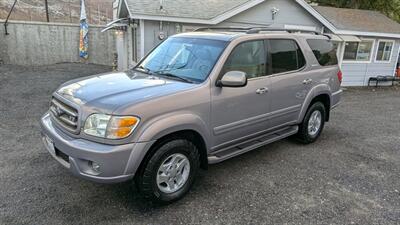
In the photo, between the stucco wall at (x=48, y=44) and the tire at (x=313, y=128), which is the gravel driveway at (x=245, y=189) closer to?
the tire at (x=313, y=128)

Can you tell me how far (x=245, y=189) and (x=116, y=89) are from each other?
2.02 metres

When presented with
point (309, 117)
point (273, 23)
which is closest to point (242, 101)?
point (309, 117)

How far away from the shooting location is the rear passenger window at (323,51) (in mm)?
5219

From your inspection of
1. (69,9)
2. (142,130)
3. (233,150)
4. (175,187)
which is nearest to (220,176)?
(233,150)

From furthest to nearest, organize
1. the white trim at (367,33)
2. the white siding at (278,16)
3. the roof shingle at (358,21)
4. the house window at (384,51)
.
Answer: the house window at (384,51) → the roof shingle at (358,21) → the white trim at (367,33) → the white siding at (278,16)

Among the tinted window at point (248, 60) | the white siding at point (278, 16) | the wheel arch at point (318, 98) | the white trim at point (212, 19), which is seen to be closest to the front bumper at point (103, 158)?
the tinted window at point (248, 60)

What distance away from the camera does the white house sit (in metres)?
10.5

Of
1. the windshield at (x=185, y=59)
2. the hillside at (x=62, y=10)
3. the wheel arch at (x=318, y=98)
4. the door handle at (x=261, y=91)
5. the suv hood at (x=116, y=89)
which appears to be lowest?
the wheel arch at (x=318, y=98)

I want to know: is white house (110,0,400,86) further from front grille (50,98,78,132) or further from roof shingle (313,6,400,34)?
front grille (50,98,78,132)

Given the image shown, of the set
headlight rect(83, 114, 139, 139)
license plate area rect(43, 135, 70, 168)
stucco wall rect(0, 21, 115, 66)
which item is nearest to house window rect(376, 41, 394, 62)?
stucco wall rect(0, 21, 115, 66)

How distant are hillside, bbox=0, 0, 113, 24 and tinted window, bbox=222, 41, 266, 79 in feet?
95.2

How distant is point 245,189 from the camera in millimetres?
3787

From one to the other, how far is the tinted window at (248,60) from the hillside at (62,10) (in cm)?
2903

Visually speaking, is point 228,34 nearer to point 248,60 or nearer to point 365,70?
point 248,60
